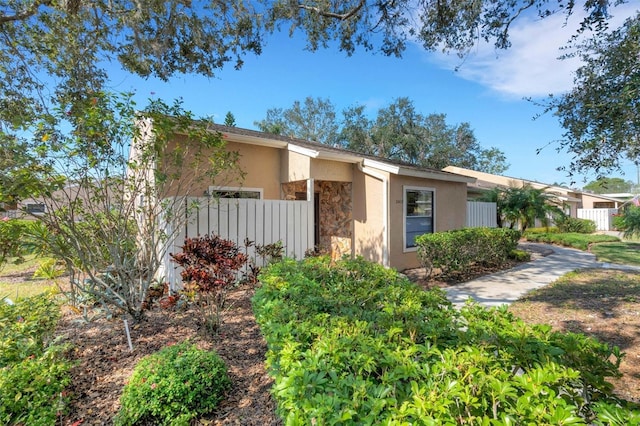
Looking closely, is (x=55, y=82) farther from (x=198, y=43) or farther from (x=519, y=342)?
(x=519, y=342)

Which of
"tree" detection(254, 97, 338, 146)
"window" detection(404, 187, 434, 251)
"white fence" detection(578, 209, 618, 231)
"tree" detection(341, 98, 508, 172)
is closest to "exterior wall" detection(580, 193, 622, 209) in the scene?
"white fence" detection(578, 209, 618, 231)

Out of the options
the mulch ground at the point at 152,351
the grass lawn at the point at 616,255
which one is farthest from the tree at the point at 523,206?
the mulch ground at the point at 152,351

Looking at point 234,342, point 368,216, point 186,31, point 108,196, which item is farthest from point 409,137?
point 234,342

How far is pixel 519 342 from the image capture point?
5.59ft

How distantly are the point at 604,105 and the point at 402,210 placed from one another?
5.05m

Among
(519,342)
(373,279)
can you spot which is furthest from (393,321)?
(373,279)

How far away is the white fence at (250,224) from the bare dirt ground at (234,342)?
50.1 inches

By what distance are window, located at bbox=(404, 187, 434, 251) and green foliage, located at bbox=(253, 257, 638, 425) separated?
702 cm

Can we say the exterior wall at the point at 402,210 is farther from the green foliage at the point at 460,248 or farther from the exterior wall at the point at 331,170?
the exterior wall at the point at 331,170

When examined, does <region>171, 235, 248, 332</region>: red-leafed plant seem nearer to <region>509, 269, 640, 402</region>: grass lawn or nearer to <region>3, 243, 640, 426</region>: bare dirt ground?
<region>3, 243, 640, 426</region>: bare dirt ground

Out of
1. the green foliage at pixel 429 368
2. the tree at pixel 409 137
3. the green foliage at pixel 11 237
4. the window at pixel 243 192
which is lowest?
the green foliage at pixel 429 368

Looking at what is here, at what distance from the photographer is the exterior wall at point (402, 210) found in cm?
880

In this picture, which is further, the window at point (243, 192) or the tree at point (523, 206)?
the tree at point (523, 206)

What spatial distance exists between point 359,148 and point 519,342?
31249 millimetres
